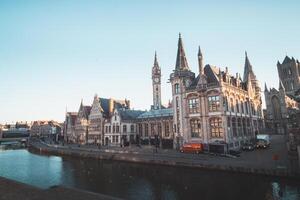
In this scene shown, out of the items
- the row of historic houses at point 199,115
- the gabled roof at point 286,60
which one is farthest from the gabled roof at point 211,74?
the gabled roof at point 286,60

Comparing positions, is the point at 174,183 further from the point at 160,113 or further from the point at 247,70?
the point at 247,70

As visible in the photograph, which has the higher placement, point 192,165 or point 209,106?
point 209,106

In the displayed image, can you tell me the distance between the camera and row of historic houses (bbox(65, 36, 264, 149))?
51031 millimetres

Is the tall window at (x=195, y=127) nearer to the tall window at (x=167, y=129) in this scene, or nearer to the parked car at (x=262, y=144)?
the parked car at (x=262, y=144)

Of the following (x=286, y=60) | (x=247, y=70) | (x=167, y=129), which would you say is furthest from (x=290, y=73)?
(x=167, y=129)

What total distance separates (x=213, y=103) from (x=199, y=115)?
4.46 m

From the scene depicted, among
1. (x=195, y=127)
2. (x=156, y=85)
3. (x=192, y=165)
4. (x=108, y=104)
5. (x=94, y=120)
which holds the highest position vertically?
(x=156, y=85)

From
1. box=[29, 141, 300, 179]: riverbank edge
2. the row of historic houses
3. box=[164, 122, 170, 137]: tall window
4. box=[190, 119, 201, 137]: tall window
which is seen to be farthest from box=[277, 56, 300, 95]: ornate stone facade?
box=[29, 141, 300, 179]: riverbank edge

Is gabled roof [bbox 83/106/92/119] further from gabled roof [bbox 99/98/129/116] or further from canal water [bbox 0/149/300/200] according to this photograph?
canal water [bbox 0/149/300/200]

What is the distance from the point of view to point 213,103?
51750mm

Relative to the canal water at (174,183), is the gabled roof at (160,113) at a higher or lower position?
higher

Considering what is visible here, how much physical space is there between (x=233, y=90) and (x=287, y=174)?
3142cm

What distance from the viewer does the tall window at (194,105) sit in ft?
178

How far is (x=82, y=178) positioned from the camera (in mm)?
34781
